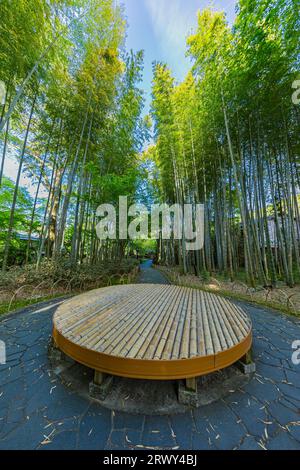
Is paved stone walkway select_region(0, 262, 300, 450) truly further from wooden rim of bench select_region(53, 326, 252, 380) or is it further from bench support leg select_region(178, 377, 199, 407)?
wooden rim of bench select_region(53, 326, 252, 380)

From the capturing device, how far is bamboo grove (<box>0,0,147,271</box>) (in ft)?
10.1

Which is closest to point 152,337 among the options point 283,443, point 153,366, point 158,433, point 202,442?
point 153,366

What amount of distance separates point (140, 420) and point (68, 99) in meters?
6.85

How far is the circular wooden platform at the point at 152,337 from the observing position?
1181mm

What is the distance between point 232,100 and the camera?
457 cm

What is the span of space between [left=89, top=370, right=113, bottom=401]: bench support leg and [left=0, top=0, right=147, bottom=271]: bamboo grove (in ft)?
12.0

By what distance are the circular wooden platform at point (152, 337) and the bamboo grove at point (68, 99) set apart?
3.24m

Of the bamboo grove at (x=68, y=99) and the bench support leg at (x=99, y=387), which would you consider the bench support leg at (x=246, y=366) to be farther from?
the bamboo grove at (x=68, y=99)

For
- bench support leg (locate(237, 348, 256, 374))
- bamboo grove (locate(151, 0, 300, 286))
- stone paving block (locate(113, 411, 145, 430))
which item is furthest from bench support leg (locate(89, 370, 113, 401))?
bamboo grove (locate(151, 0, 300, 286))

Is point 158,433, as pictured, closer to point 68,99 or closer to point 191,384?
point 191,384

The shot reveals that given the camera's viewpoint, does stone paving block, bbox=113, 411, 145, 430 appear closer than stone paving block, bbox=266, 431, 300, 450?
No

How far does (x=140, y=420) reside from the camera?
1092mm
